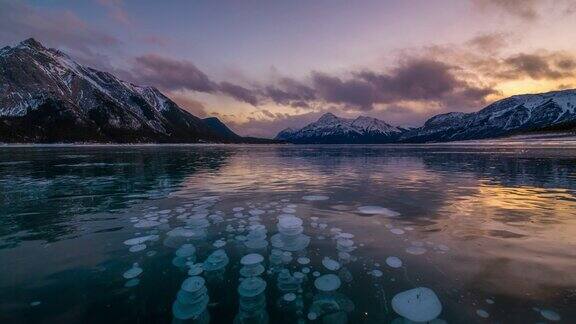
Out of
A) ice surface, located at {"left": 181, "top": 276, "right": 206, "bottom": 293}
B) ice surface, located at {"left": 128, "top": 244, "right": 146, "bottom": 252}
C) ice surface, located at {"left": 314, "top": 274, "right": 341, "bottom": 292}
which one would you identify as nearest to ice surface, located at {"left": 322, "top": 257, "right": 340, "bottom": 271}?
ice surface, located at {"left": 314, "top": 274, "right": 341, "bottom": 292}

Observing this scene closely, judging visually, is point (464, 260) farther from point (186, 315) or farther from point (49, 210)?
point (49, 210)

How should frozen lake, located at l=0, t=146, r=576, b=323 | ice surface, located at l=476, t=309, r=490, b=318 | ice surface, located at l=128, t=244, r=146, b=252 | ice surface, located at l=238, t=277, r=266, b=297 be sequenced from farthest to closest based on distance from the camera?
ice surface, located at l=128, t=244, r=146, b=252 < ice surface, located at l=238, t=277, r=266, b=297 < frozen lake, located at l=0, t=146, r=576, b=323 < ice surface, located at l=476, t=309, r=490, b=318

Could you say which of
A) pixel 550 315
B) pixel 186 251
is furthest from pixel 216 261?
pixel 550 315

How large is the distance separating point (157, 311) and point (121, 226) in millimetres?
6569

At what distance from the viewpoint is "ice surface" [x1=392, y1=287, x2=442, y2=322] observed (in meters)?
5.60

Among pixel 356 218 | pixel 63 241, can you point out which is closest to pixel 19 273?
pixel 63 241

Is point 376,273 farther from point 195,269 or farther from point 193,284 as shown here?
point 195,269

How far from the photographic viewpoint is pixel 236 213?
13180 mm

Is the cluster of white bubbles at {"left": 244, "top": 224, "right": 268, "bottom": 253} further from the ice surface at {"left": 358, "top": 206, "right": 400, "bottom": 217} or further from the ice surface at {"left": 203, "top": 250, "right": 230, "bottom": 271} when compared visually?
the ice surface at {"left": 358, "top": 206, "right": 400, "bottom": 217}

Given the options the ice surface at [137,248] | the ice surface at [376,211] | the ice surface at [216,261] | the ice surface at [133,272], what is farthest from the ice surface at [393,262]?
the ice surface at [137,248]

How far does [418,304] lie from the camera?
233 inches

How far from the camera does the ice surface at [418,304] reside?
5.60m

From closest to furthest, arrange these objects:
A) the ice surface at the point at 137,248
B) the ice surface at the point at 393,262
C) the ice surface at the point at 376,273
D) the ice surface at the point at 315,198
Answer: the ice surface at the point at 376,273 < the ice surface at the point at 393,262 < the ice surface at the point at 137,248 < the ice surface at the point at 315,198

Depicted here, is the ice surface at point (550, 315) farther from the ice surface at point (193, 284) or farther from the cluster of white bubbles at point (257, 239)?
the ice surface at point (193, 284)
